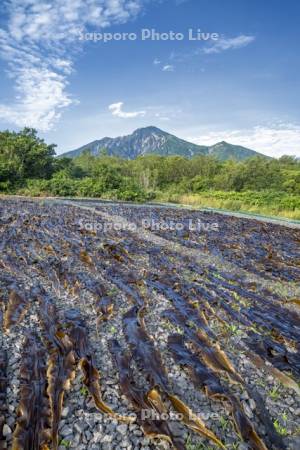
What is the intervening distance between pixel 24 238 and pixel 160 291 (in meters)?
3.96

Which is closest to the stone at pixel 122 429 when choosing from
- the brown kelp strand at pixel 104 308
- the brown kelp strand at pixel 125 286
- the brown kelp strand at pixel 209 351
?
the brown kelp strand at pixel 209 351

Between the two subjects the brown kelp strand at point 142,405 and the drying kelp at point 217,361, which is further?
the drying kelp at point 217,361

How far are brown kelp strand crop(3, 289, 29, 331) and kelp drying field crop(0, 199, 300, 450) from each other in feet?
0.06

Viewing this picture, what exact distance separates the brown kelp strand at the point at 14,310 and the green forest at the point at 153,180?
16206mm

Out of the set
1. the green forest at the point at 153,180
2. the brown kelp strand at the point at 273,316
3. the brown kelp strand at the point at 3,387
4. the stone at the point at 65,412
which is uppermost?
the green forest at the point at 153,180

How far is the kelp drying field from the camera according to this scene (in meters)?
1.79

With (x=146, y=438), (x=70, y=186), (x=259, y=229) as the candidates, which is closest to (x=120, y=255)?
(x=146, y=438)

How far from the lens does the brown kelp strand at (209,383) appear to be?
1782mm

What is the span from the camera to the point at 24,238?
259 inches

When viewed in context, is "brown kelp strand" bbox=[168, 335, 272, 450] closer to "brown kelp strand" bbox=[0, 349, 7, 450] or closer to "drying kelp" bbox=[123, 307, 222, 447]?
"drying kelp" bbox=[123, 307, 222, 447]

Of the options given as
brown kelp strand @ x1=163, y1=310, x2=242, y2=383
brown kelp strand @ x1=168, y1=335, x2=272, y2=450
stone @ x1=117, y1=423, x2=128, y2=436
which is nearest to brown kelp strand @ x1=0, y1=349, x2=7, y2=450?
stone @ x1=117, y1=423, x2=128, y2=436

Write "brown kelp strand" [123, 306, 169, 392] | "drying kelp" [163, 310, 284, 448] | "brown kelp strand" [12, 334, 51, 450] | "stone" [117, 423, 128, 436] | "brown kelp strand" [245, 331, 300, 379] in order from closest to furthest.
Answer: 1. "brown kelp strand" [12, 334, 51, 450]
2. "stone" [117, 423, 128, 436]
3. "drying kelp" [163, 310, 284, 448]
4. "brown kelp strand" [123, 306, 169, 392]
5. "brown kelp strand" [245, 331, 300, 379]

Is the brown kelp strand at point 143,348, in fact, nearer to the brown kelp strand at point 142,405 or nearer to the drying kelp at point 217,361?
the brown kelp strand at point 142,405

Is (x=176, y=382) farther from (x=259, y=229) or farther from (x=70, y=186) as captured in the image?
(x=70, y=186)
